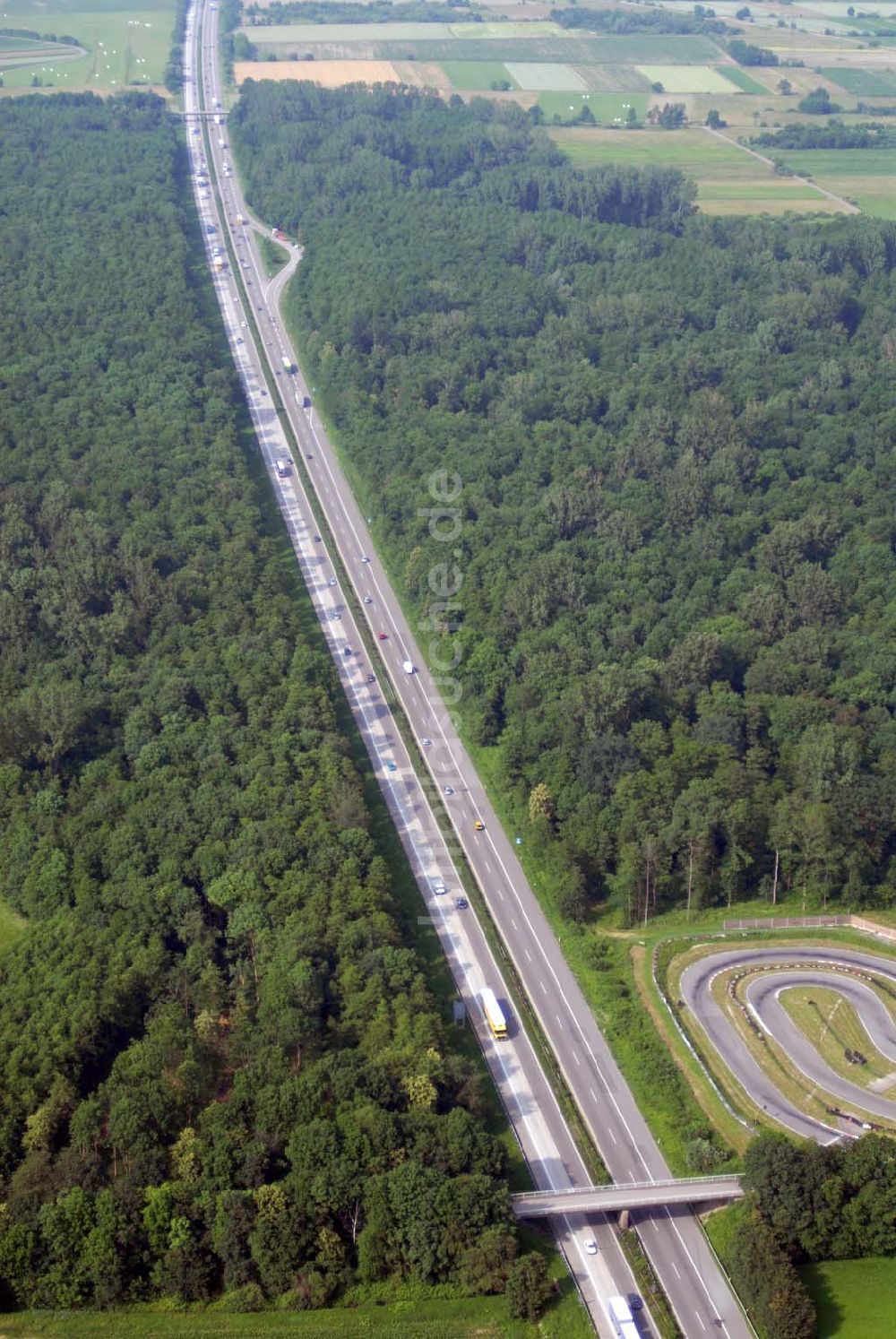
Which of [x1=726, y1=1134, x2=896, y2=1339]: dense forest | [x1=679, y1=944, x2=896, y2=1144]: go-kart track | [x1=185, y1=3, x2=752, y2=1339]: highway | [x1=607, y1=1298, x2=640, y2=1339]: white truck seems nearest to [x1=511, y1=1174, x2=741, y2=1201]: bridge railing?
[x1=185, y1=3, x2=752, y2=1339]: highway

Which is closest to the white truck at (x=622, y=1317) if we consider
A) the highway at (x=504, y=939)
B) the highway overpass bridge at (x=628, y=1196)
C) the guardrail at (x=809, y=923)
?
the highway at (x=504, y=939)

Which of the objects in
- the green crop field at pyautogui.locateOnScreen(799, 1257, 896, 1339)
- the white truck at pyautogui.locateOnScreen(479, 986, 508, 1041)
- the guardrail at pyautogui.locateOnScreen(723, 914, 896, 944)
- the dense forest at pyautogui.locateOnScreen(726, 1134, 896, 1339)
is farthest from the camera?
the guardrail at pyautogui.locateOnScreen(723, 914, 896, 944)

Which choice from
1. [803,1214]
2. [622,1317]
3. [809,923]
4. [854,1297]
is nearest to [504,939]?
[809,923]

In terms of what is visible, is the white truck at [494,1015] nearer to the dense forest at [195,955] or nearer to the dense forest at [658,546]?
the dense forest at [195,955]

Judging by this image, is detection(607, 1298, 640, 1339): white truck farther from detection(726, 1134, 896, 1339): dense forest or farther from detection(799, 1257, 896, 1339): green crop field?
detection(799, 1257, 896, 1339): green crop field

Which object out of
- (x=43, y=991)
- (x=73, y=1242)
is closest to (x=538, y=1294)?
(x=73, y=1242)

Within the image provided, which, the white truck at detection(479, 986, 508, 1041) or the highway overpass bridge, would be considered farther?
the white truck at detection(479, 986, 508, 1041)
